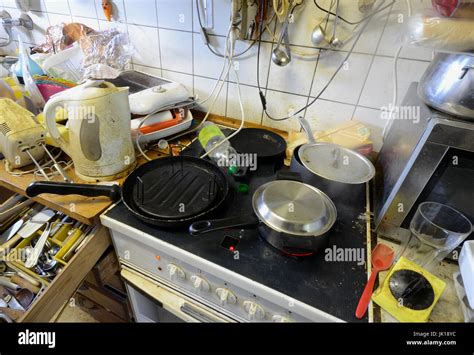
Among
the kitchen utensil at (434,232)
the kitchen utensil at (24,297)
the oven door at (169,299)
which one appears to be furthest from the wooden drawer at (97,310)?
the kitchen utensil at (434,232)

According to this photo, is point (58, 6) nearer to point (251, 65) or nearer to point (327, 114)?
point (251, 65)

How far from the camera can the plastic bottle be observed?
0.79 metres

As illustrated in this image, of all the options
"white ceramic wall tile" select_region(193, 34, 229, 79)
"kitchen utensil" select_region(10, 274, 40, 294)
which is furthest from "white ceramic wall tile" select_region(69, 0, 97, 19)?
"kitchen utensil" select_region(10, 274, 40, 294)

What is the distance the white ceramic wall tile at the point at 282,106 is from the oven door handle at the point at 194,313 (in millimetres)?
678

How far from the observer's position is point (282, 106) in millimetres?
951

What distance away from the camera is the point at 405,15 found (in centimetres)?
68

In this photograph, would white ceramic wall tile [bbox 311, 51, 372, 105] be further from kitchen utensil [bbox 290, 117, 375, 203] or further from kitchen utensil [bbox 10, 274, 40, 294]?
kitchen utensil [bbox 10, 274, 40, 294]

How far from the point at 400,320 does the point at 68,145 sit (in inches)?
33.0

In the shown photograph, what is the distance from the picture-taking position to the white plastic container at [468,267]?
483mm

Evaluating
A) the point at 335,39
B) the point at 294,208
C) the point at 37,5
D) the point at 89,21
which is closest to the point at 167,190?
the point at 294,208

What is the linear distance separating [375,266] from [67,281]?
679 mm

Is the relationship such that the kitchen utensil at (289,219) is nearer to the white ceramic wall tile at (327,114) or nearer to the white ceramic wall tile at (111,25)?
the white ceramic wall tile at (327,114)

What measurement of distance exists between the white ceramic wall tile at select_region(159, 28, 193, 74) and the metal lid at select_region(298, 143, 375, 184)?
578 millimetres
